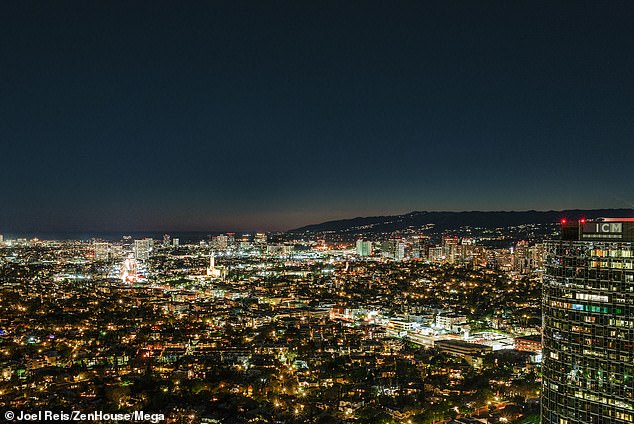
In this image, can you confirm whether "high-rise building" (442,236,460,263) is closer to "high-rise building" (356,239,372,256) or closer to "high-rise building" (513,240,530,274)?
"high-rise building" (513,240,530,274)

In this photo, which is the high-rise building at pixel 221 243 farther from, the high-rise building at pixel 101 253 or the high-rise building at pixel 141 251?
the high-rise building at pixel 101 253

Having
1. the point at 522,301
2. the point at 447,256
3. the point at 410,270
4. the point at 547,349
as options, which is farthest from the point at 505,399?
the point at 447,256

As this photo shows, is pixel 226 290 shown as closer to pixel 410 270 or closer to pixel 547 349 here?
pixel 410 270

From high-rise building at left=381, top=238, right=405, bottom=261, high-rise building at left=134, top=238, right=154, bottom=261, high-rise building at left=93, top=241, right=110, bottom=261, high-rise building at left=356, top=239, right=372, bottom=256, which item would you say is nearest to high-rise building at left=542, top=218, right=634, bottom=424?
high-rise building at left=381, top=238, right=405, bottom=261

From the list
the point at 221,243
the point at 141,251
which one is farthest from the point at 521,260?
the point at 221,243

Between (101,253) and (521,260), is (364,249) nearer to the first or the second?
(521,260)

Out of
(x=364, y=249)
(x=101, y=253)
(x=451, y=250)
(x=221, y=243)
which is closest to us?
(x=451, y=250)

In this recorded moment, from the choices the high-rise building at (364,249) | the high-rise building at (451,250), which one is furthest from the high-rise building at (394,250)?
the high-rise building at (451,250)

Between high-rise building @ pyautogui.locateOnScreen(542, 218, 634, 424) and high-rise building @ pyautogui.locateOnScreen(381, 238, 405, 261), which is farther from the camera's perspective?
high-rise building @ pyautogui.locateOnScreen(381, 238, 405, 261)
